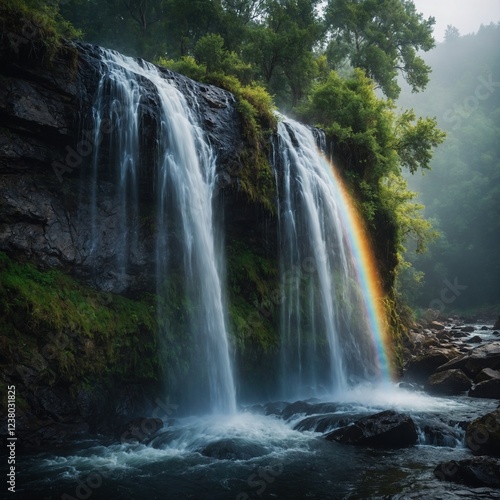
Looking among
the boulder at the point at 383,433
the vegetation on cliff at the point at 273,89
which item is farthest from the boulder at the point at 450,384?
the boulder at the point at 383,433

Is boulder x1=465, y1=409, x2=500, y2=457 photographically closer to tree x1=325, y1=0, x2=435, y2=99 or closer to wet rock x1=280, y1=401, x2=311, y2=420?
wet rock x1=280, y1=401, x2=311, y2=420

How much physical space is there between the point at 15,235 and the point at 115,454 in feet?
16.9

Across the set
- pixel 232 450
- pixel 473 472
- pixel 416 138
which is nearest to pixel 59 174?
pixel 232 450

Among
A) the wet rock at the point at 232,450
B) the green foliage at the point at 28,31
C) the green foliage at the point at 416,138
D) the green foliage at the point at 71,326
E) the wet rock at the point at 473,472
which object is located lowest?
the wet rock at the point at 473,472

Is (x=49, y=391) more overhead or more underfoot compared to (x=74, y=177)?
more underfoot

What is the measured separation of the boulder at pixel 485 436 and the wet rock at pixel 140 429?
244 inches

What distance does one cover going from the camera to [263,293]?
44.3ft

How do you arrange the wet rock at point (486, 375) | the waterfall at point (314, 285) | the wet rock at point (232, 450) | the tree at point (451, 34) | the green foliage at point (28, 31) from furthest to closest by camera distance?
1. the tree at point (451, 34)
2. the waterfall at point (314, 285)
3. the wet rock at point (486, 375)
4. the green foliage at point (28, 31)
5. the wet rock at point (232, 450)

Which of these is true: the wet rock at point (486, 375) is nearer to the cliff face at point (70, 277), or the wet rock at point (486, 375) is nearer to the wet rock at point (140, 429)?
the cliff face at point (70, 277)

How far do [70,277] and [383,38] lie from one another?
26679mm

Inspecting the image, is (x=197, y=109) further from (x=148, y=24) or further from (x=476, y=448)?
(x=148, y=24)

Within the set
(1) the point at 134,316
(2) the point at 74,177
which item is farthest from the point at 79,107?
(1) the point at 134,316

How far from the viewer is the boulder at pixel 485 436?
7.25 m

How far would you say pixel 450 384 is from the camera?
13.4 meters
